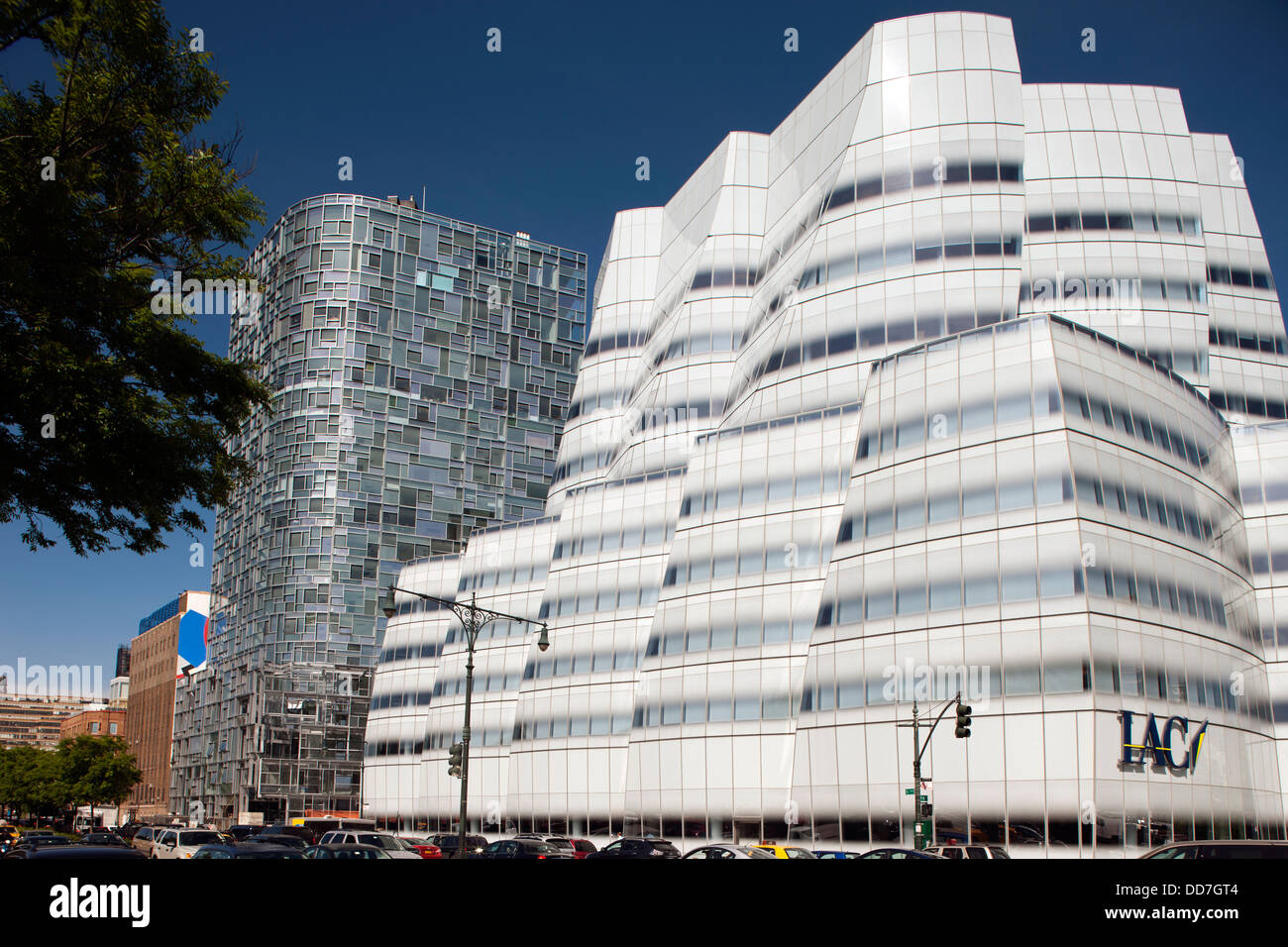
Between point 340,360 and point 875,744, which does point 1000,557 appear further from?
point 340,360

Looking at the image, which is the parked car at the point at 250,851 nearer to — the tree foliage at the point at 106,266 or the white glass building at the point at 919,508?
the tree foliage at the point at 106,266

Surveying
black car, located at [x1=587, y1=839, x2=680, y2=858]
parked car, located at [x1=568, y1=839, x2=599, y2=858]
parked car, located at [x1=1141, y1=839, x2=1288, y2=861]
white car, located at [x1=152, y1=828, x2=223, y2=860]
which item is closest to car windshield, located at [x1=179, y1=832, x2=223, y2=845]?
white car, located at [x1=152, y1=828, x2=223, y2=860]

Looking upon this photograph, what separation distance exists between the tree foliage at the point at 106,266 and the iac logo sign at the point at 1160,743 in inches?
1444

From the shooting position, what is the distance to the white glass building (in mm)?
42375

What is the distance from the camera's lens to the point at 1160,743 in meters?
41.7

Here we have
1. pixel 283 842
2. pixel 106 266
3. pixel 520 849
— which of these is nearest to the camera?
pixel 106 266

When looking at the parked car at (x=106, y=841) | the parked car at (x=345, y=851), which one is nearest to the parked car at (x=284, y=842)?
the parked car at (x=345, y=851)

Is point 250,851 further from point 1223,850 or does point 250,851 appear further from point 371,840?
point 1223,850

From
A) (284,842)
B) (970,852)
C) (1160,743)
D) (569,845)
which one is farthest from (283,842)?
(1160,743)

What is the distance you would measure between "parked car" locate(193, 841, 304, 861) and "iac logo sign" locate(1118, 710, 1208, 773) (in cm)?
3120

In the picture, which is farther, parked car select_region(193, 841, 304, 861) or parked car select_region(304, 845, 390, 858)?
parked car select_region(304, 845, 390, 858)

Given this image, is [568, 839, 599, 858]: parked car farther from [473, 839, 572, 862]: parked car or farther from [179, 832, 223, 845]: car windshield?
[179, 832, 223, 845]: car windshield

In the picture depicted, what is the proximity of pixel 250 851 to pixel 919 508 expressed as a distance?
31.2 m

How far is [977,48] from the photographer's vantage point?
62062 mm
